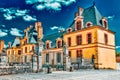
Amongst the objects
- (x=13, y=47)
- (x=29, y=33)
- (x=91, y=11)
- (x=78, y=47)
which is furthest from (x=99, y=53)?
(x=13, y=47)

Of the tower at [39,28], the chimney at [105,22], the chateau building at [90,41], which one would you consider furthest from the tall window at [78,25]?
the tower at [39,28]

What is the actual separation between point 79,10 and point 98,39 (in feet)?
25.2

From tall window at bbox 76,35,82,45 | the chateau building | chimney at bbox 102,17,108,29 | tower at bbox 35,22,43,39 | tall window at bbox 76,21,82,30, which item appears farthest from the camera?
tower at bbox 35,22,43,39

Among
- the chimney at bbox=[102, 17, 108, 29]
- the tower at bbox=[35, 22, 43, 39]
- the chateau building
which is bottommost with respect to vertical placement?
the chateau building

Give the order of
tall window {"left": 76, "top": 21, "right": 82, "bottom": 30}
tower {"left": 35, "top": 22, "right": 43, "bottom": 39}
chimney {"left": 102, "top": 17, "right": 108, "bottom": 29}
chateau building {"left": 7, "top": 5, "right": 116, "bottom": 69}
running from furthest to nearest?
tower {"left": 35, "top": 22, "right": 43, "bottom": 39} < tall window {"left": 76, "top": 21, "right": 82, "bottom": 30} < chimney {"left": 102, "top": 17, "right": 108, "bottom": 29} < chateau building {"left": 7, "top": 5, "right": 116, "bottom": 69}

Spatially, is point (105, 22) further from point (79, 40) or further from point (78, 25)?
point (79, 40)

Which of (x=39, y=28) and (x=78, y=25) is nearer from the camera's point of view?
(x=78, y=25)

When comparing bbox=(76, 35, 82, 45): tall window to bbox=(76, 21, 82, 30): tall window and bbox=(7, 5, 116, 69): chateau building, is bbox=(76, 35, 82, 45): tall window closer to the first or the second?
bbox=(7, 5, 116, 69): chateau building

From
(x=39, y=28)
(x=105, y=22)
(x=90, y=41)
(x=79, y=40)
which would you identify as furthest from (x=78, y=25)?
(x=39, y=28)

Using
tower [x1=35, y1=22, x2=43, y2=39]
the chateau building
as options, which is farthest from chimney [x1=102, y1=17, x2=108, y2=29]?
tower [x1=35, y1=22, x2=43, y2=39]

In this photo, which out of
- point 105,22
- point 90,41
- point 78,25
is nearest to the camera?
point 90,41

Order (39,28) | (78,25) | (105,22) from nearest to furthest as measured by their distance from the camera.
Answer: (105,22) → (78,25) → (39,28)

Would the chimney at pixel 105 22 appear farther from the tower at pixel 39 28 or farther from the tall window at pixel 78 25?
the tower at pixel 39 28

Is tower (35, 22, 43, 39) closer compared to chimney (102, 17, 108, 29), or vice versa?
chimney (102, 17, 108, 29)
